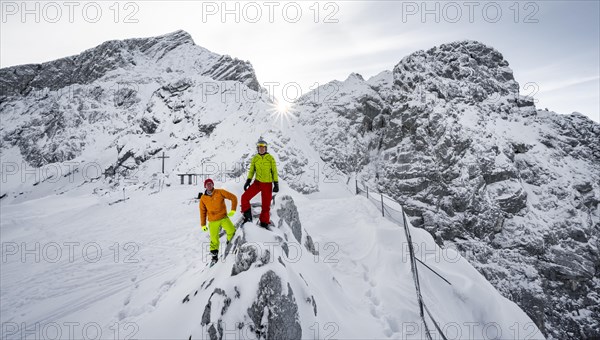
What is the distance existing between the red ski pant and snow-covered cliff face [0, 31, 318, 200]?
2220cm

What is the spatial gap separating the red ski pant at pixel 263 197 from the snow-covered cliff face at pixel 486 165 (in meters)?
35.2

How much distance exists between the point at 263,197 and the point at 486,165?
45.7 meters

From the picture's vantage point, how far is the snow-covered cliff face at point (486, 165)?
1478 inches

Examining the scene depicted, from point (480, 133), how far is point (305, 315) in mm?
48733

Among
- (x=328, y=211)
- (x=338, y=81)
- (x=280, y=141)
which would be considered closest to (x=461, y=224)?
(x=280, y=141)

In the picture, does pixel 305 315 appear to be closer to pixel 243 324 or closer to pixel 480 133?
pixel 243 324

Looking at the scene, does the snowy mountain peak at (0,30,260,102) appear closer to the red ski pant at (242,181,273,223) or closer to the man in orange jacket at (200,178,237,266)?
the man in orange jacket at (200,178,237,266)

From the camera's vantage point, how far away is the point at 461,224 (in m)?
42.1

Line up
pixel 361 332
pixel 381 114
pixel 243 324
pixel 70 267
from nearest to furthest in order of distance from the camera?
pixel 243 324, pixel 361 332, pixel 70 267, pixel 381 114

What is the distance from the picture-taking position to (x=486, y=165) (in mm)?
42406

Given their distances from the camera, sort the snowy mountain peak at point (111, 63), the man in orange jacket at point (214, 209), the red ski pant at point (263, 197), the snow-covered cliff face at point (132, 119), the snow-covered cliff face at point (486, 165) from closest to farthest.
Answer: the red ski pant at point (263, 197)
the man in orange jacket at point (214, 209)
the snow-covered cliff face at point (132, 119)
the snow-covered cliff face at point (486, 165)
the snowy mountain peak at point (111, 63)

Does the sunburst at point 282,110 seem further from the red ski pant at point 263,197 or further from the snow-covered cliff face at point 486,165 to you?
the red ski pant at point 263,197

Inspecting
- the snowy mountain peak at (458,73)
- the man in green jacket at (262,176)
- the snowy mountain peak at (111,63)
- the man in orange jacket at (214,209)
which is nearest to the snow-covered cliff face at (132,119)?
the snowy mountain peak at (111,63)

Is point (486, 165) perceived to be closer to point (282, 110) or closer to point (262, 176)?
point (282, 110)
